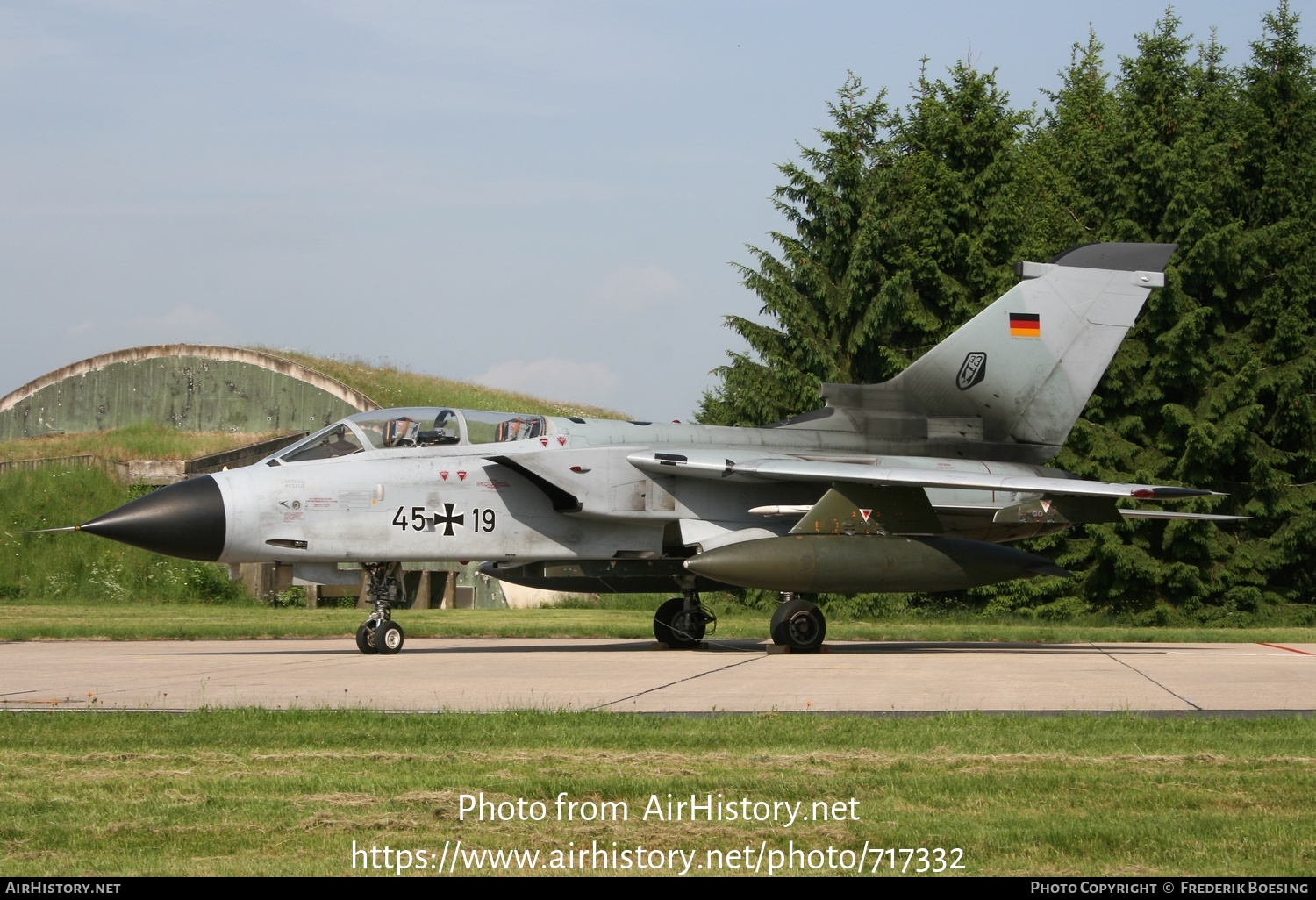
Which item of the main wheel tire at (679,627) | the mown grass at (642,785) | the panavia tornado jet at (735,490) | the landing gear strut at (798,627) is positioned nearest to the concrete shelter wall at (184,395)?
the main wheel tire at (679,627)

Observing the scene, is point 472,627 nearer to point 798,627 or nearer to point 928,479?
point 798,627

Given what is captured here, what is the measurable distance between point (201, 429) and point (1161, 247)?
26582 mm

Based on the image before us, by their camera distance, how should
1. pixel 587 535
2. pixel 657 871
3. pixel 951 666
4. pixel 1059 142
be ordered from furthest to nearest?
pixel 1059 142 → pixel 587 535 → pixel 951 666 → pixel 657 871

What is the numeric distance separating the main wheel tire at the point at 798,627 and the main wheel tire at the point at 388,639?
13.5ft

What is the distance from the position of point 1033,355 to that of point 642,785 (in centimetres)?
1227

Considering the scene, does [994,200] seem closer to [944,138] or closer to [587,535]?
[944,138]

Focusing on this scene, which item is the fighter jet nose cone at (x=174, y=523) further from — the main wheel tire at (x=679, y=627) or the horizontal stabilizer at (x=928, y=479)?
the main wheel tire at (x=679, y=627)

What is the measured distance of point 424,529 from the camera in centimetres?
1423

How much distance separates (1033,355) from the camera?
55.1 feet

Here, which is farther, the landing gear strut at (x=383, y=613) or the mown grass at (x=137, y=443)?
the mown grass at (x=137, y=443)

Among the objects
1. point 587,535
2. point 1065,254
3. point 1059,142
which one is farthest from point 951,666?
point 1059,142

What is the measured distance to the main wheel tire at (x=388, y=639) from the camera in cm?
1382

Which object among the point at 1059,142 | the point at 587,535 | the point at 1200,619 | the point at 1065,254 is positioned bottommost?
the point at 1200,619

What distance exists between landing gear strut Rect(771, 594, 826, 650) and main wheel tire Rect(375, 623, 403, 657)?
13.5 ft
